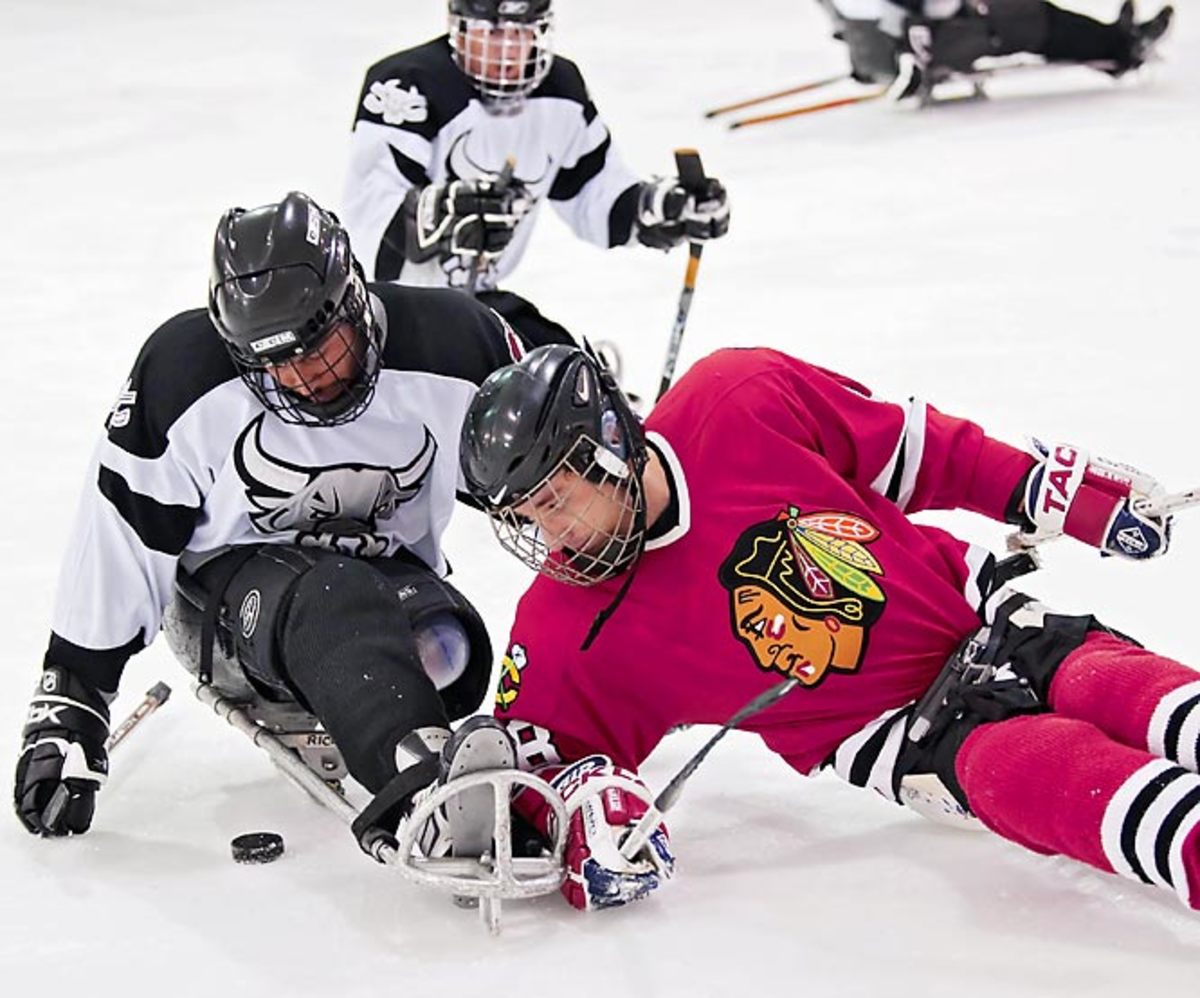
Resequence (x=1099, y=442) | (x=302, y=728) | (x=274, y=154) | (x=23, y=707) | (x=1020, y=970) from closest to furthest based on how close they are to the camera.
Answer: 1. (x=1020, y=970)
2. (x=302, y=728)
3. (x=23, y=707)
4. (x=1099, y=442)
5. (x=274, y=154)

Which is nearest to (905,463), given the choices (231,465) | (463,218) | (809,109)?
(231,465)

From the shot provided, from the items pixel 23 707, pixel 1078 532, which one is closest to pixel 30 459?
pixel 23 707

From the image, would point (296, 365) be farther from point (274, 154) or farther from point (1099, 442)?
point (274, 154)

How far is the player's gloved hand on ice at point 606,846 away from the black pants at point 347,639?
195 millimetres

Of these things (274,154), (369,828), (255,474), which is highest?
(255,474)

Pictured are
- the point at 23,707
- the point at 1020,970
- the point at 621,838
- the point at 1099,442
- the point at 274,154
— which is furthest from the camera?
the point at 274,154

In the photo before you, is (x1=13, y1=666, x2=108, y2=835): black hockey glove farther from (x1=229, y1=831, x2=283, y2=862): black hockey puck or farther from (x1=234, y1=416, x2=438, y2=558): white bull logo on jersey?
(x1=234, y1=416, x2=438, y2=558): white bull logo on jersey

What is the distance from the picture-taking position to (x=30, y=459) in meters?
3.70

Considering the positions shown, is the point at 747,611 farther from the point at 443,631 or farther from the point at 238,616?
the point at 238,616

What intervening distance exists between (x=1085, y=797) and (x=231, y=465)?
3.26ft

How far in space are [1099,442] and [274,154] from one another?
11.3ft

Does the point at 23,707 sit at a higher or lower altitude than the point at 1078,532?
lower

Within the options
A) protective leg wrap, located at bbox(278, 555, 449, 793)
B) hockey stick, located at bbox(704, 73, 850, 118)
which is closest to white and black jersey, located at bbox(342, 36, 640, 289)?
protective leg wrap, located at bbox(278, 555, 449, 793)

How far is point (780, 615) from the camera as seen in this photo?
203cm
